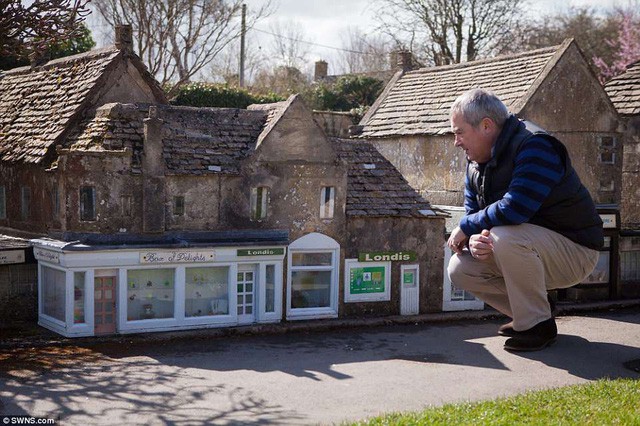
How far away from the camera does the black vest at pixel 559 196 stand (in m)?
7.16

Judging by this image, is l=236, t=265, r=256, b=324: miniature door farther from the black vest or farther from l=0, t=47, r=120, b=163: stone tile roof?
the black vest

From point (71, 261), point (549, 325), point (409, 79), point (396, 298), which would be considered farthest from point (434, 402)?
point (409, 79)

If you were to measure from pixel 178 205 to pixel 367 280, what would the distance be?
4365 millimetres

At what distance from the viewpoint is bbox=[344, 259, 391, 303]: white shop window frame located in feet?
55.4

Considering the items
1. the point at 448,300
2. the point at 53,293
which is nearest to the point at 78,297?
the point at 53,293

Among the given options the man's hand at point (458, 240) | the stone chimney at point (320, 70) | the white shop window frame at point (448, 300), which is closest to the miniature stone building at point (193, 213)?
the white shop window frame at point (448, 300)

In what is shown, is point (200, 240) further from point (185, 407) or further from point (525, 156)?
point (525, 156)

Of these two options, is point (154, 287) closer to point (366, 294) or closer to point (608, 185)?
point (366, 294)

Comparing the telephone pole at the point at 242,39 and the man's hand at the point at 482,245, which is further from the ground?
the telephone pole at the point at 242,39

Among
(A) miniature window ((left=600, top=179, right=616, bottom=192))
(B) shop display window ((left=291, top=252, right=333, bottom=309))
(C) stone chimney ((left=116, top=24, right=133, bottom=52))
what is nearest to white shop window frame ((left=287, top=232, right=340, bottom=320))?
(B) shop display window ((left=291, top=252, right=333, bottom=309))

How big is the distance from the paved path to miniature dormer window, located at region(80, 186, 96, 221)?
2.32m

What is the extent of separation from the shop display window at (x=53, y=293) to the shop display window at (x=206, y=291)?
220 centimetres

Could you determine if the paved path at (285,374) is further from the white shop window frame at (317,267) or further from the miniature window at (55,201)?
the miniature window at (55,201)

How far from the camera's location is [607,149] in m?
21.3
